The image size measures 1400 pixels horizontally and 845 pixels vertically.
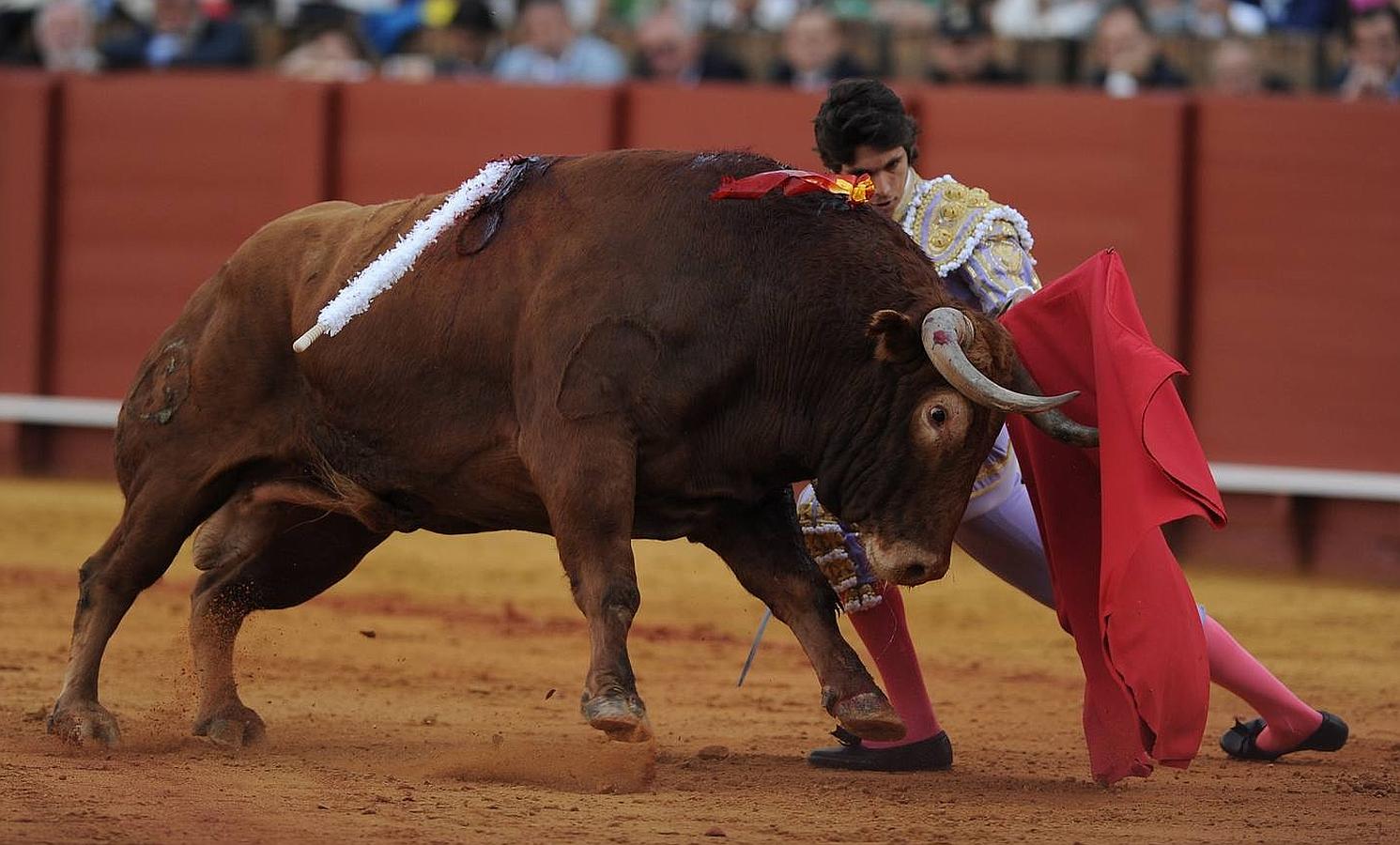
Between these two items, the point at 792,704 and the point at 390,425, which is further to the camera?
the point at 792,704

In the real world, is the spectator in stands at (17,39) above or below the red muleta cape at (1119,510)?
below

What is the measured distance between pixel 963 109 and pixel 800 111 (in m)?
0.67

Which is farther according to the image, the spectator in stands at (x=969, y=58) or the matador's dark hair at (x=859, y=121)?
the spectator in stands at (x=969, y=58)

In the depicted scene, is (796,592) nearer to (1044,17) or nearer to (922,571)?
(922,571)

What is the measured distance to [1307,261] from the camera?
776 cm

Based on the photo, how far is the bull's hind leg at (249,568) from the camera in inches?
176

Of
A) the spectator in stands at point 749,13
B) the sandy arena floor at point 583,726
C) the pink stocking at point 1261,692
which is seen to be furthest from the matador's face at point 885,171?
the spectator in stands at point 749,13

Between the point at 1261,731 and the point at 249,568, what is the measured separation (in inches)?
89.5

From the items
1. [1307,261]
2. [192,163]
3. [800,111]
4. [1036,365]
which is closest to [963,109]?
[800,111]

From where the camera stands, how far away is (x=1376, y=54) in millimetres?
7902

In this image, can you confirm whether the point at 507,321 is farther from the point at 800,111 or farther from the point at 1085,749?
the point at 800,111

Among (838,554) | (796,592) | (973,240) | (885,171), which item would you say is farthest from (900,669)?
(885,171)

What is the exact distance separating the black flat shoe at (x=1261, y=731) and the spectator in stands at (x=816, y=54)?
15.2 ft

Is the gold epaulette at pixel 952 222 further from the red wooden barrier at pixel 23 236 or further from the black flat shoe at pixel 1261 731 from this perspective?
the red wooden barrier at pixel 23 236
